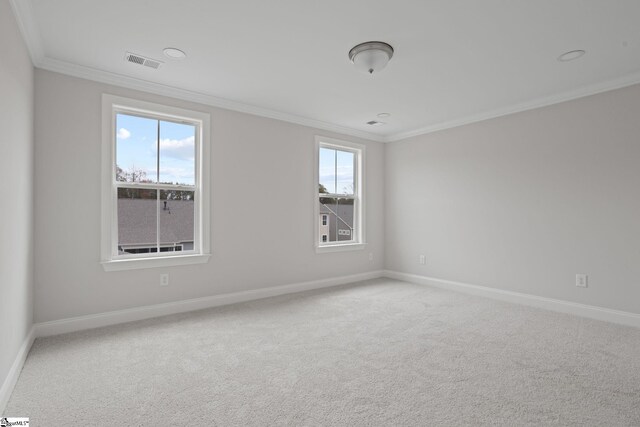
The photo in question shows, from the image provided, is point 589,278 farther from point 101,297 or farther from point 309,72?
point 101,297

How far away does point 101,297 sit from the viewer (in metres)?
3.36

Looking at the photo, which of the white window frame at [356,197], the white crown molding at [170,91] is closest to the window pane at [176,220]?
the white crown molding at [170,91]

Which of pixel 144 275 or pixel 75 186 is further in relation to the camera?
pixel 144 275

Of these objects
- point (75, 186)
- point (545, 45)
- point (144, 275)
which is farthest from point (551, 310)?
point (75, 186)

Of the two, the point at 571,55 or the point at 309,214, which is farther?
the point at 309,214

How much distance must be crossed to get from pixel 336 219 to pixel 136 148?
9.85 feet

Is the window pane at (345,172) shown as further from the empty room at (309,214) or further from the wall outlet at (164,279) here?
the wall outlet at (164,279)

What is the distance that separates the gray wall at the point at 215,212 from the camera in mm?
3113

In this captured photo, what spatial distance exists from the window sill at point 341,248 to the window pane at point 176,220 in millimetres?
1880

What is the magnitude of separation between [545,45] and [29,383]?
4506 mm

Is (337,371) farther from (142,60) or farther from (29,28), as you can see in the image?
(29,28)

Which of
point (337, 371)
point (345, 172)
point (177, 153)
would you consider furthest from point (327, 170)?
point (337, 371)

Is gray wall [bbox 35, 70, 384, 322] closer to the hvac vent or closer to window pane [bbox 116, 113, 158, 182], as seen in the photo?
window pane [bbox 116, 113, 158, 182]

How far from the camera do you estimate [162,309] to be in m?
3.70
